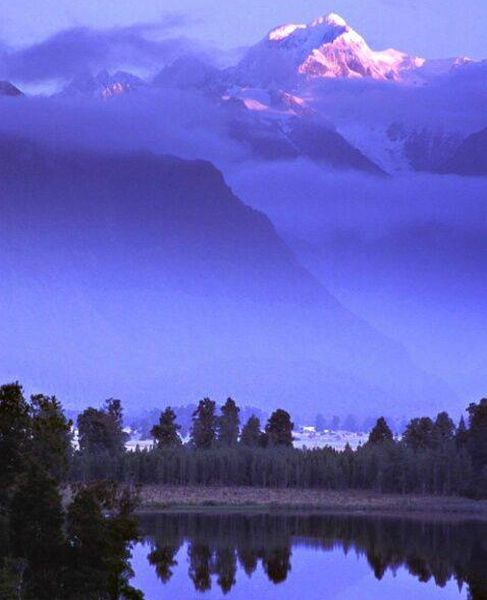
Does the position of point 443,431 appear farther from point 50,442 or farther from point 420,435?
point 50,442

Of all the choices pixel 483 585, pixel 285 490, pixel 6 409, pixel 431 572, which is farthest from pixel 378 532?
pixel 6 409

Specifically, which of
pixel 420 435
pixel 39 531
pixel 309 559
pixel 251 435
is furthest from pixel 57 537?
pixel 420 435

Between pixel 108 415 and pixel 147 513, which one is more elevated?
pixel 108 415

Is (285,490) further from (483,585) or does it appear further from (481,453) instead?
(483,585)

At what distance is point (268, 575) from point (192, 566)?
185 inches

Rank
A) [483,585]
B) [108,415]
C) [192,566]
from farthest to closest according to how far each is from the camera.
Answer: [108,415], [192,566], [483,585]

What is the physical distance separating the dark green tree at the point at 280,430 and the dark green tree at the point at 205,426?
693cm

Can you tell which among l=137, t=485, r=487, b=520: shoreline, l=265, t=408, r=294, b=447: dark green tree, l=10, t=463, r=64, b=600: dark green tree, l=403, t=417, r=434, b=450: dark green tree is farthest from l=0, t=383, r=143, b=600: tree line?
l=265, t=408, r=294, b=447: dark green tree

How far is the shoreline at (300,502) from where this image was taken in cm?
12656

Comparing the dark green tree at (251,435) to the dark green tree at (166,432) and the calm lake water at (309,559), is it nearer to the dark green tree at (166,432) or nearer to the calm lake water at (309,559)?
the dark green tree at (166,432)

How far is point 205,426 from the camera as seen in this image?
163750 mm

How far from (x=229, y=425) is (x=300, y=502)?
1231 inches

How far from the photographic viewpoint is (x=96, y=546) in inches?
1820

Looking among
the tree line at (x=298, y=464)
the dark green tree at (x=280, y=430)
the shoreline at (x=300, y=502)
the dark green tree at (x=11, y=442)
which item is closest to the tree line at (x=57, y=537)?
the dark green tree at (x=11, y=442)
